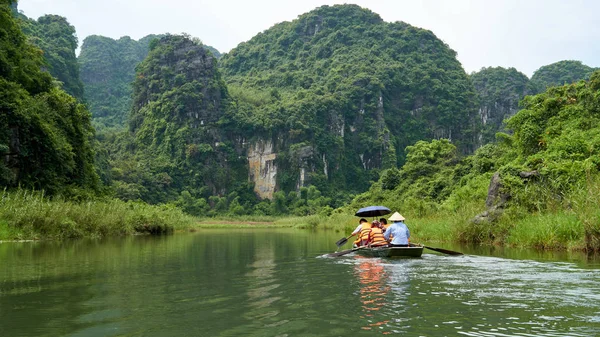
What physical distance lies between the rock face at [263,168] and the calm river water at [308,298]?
67.0m

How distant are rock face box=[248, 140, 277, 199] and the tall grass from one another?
162ft

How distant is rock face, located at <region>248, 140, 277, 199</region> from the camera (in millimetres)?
78125

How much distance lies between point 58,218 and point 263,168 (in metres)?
59.8

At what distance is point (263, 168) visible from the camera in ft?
260

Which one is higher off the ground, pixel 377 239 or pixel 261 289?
pixel 377 239

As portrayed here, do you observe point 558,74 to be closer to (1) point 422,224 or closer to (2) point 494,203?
(1) point 422,224

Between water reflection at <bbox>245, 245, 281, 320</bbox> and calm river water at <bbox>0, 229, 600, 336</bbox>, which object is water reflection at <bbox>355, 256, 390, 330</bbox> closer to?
calm river water at <bbox>0, 229, 600, 336</bbox>

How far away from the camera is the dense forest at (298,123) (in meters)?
23.4

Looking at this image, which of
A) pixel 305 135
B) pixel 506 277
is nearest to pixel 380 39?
pixel 305 135

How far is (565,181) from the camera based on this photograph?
16.5 m

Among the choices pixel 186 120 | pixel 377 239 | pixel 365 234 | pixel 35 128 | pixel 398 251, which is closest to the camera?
pixel 398 251

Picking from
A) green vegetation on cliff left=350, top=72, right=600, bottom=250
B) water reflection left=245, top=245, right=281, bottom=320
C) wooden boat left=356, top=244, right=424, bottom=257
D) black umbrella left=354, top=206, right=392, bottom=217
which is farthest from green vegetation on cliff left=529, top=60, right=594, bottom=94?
water reflection left=245, top=245, right=281, bottom=320

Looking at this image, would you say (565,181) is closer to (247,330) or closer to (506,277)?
(506,277)

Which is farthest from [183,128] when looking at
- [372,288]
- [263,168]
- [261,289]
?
[372,288]
